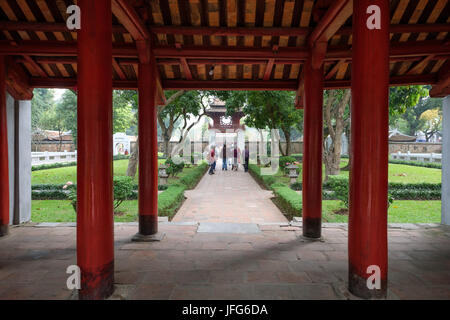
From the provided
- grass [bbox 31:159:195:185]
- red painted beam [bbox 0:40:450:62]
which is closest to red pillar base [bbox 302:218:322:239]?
red painted beam [bbox 0:40:450:62]

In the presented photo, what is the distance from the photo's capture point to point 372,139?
3076 mm

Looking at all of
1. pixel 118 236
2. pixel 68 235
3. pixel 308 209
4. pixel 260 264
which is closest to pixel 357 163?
pixel 260 264

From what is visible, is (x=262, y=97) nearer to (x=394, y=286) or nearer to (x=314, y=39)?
(x=314, y=39)

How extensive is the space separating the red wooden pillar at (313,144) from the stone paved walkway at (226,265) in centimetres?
40

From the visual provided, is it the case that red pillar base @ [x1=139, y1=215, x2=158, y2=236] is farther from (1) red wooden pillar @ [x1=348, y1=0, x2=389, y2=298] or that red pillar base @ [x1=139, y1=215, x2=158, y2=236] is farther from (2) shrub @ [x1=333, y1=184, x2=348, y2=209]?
(2) shrub @ [x1=333, y1=184, x2=348, y2=209]

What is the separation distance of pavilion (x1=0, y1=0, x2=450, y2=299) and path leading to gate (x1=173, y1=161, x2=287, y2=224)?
9.14 feet

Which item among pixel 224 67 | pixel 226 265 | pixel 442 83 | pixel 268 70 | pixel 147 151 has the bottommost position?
pixel 226 265

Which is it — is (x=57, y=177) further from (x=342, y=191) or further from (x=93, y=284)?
(x=93, y=284)

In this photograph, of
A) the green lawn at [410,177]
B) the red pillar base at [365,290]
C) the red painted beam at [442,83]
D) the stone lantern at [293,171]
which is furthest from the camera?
the green lawn at [410,177]

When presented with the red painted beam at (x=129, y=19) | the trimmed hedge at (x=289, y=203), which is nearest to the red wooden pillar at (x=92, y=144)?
the red painted beam at (x=129, y=19)

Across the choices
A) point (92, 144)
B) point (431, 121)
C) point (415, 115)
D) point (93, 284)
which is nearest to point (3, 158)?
point (92, 144)

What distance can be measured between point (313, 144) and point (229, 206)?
495cm

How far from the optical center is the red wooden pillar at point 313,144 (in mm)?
5406

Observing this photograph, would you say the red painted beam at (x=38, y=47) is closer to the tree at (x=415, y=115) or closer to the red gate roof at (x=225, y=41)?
the red gate roof at (x=225, y=41)
